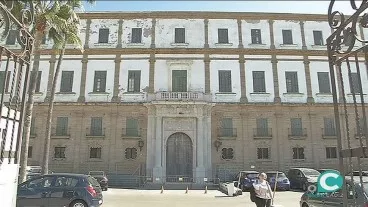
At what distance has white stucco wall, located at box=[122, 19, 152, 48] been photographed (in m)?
31.2

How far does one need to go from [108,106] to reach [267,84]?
15032 mm

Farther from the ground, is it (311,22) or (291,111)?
(311,22)

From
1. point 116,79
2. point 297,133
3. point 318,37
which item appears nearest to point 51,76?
point 116,79

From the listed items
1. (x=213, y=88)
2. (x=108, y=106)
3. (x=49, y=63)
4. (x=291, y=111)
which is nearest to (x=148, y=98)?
(x=108, y=106)

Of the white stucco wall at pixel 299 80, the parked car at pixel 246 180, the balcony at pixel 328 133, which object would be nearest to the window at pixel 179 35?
the white stucco wall at pixel 299 80

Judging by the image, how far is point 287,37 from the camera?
31.8 metres

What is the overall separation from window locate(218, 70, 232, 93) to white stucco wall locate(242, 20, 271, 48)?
3477 mm

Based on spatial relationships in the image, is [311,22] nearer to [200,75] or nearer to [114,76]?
[200,75]

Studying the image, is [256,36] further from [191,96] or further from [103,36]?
[103,36]

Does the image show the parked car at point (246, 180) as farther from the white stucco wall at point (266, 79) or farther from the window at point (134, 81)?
the window at point (134, 81)

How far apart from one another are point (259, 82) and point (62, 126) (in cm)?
1870

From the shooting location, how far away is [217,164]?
93.2 feet

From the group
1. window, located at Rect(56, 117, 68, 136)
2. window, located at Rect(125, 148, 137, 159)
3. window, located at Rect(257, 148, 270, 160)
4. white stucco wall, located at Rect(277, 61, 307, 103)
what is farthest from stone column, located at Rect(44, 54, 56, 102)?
white stucco wall, located at Rect(277, 61, 307, 103)

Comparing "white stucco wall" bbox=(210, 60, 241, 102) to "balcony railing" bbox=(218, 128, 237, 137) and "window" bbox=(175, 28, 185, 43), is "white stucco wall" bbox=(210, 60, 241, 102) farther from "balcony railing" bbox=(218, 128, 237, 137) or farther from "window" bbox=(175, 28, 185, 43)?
"window" bbox=(175, 28, 185, 43)
